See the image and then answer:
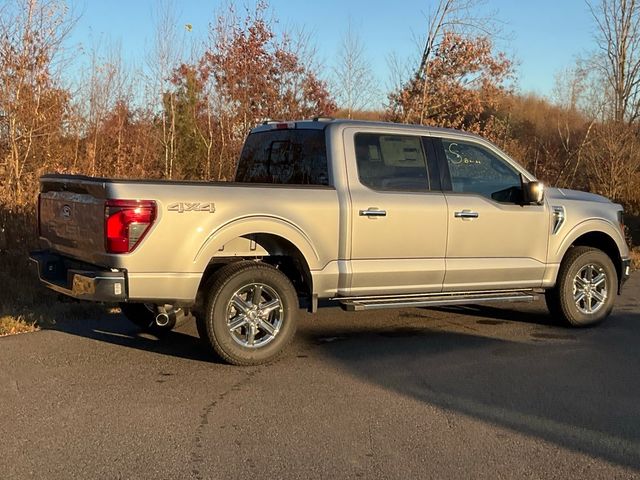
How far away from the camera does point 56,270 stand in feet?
19.5

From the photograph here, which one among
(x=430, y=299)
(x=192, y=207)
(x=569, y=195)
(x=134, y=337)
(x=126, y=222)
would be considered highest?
(x=569, y=195)

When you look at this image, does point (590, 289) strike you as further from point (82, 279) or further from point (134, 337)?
A: point (82, 279)

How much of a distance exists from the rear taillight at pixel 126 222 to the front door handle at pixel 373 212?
1869 mm

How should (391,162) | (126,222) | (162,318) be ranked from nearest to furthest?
(126,222), (162,318), (391,162)

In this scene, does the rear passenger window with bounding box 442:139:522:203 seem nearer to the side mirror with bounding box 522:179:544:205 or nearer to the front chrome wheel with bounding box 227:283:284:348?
the side mirror with bounding box 522:179:544:205

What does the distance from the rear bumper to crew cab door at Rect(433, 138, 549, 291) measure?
308cm

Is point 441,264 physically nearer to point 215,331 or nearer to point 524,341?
point 524,341

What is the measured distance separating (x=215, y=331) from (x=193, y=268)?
0.56 metres

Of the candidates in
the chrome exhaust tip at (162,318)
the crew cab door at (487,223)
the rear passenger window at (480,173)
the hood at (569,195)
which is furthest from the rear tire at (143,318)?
the hood at (569,195)

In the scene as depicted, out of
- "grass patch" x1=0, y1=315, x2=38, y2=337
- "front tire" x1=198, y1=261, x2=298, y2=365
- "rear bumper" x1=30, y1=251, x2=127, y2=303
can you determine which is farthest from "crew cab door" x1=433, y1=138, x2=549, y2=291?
"grass patch" x1=0, y1=315, x2=38, y2=337

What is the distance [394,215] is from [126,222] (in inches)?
93.6

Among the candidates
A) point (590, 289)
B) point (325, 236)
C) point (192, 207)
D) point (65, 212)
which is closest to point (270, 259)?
point (325, 236)

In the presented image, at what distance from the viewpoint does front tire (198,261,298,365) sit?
563 centimetres

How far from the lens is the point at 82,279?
5.32 metres
